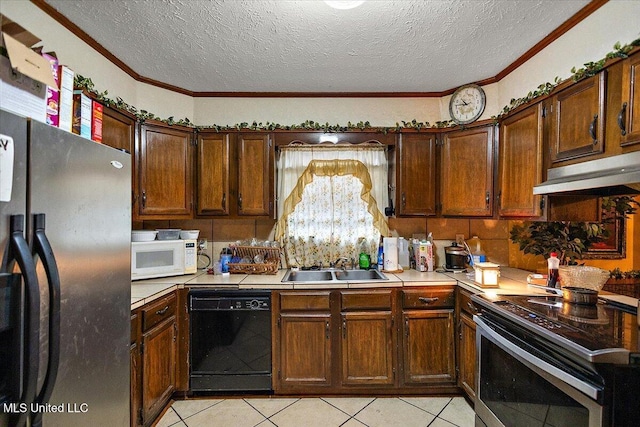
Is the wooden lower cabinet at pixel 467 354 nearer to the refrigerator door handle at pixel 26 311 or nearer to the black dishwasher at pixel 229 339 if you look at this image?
the black dishwasher at pixel 229 339

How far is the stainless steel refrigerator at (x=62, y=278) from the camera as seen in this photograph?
0.77 m

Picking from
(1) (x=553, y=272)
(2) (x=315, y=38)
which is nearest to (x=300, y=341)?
(1) (x=553, y=272)

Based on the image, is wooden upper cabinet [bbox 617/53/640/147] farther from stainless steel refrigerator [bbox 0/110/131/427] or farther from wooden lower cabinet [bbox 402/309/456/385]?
stainless steel refrigerator [bbox 0/110/131/427]

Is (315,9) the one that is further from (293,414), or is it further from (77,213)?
(293,414)

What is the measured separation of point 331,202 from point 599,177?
197cm

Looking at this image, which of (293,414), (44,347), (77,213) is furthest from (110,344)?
(293,414)

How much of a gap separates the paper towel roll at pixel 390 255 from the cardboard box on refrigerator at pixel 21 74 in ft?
7.85

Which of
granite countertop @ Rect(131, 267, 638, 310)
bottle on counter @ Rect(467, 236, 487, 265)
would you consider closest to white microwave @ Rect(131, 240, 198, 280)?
granite countertop @ Rect(131, 267, 638, 310)

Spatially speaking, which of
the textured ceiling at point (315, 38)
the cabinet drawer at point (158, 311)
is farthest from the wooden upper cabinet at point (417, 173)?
the cabinet drawer at point (158, 311)

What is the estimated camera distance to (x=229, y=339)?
2.31 m

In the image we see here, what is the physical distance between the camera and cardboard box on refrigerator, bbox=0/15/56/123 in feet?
2.83

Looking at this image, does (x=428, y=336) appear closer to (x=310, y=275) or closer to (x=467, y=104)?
(x=310, y=275)

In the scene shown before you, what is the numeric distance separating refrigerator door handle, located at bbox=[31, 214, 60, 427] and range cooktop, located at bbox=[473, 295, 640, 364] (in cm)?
180

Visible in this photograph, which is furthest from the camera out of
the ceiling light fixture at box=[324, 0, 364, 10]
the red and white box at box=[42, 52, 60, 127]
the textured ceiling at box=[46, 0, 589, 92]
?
the textured ceiling at box=[46, 0, 589, 92]
